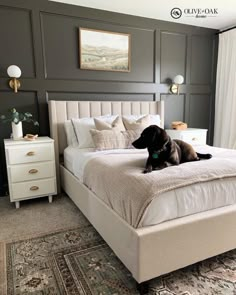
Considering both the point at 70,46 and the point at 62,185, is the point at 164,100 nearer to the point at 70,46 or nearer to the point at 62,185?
the point at 70,46

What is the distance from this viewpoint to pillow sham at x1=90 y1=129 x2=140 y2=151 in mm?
2424

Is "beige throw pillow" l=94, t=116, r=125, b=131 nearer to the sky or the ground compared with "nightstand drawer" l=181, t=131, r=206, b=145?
nearer to the sky

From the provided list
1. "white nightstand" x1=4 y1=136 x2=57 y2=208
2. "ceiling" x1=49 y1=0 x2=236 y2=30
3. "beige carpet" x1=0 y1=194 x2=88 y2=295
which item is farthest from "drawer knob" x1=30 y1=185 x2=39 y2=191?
"ceiling" x1=49 y1=0 x2=236 y2=30

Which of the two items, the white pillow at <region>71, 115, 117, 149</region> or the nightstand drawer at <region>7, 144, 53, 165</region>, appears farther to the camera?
the white pillow at <region>71, 115, 117, 149</region>

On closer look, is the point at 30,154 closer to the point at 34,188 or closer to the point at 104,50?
the point at 34,188

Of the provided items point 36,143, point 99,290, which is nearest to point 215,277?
point 99,290

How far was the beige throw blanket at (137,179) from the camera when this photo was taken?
1.30 m

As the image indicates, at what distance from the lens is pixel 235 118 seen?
12.7 ft

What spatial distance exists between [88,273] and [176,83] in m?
3.20

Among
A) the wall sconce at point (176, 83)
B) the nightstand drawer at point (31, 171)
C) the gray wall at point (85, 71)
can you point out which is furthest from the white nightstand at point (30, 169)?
the wall sconce at point (176, 83)

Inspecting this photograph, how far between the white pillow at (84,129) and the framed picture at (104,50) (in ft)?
2.82

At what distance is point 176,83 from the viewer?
3.74 m

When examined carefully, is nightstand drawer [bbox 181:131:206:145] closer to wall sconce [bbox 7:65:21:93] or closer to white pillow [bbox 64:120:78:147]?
white pillow [bbox 64:120:78:147]

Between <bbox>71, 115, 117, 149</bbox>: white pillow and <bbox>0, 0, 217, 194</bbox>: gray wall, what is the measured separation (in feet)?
1.70
